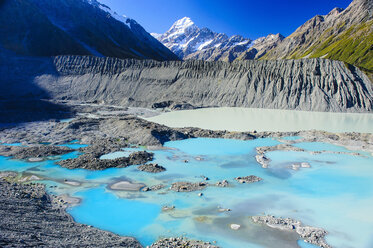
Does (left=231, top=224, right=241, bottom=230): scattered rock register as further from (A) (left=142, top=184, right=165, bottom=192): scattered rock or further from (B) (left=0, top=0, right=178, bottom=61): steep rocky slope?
(B) (left=0, top=0, right=178, bottom=61): steep rocky slope

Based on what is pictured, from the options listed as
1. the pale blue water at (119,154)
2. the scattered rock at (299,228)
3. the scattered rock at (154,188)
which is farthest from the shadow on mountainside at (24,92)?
the scattered rock at (299,228)

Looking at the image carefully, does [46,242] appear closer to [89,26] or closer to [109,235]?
[109,235]

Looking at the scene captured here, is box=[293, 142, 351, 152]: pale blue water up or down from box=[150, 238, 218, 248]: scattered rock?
up

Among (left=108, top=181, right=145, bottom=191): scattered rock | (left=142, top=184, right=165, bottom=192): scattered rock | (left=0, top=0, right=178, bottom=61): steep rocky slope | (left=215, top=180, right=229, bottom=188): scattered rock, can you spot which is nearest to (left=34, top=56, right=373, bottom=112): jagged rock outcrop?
(left=0, top=0, right=178, bottom=61): steep rocky slope

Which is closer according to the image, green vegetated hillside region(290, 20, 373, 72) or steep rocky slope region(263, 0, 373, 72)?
green vegetated hillside region(290, 20, 373, 72)

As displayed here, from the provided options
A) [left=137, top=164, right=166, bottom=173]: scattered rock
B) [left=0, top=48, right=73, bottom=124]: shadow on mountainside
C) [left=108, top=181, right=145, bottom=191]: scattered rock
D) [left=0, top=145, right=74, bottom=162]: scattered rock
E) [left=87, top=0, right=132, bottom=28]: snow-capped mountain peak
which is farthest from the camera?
[left=87, top=0, right=132, bottom=28]: snow-capped mountain peak
